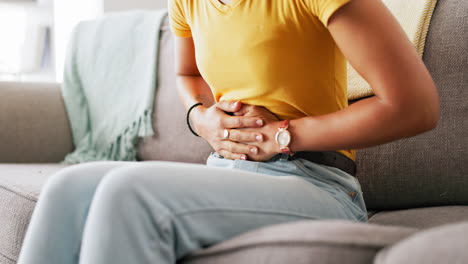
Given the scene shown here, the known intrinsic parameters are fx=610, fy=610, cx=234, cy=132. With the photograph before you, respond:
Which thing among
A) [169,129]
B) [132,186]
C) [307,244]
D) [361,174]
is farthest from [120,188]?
[169,129]

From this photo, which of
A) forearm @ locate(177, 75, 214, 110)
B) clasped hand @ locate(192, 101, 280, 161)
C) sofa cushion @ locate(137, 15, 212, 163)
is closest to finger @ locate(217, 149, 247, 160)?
clasped hand @ locate(192, 101, 280, 161)

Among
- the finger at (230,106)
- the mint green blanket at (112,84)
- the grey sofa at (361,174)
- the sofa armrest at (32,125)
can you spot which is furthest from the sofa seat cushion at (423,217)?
the sofa armrest at (32,125)

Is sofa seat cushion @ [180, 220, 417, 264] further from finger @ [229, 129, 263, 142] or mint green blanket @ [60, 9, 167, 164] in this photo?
mint green blanket @ [60, 9, 167, 164]

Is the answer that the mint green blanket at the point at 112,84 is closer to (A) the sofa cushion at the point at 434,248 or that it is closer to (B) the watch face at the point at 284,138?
(B) the watch face at the point at 284,138

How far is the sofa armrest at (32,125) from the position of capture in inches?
70.5

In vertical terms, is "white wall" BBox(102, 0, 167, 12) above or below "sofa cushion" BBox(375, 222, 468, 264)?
below

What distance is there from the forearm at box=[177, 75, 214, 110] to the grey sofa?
333 mm

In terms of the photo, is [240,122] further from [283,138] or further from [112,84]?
[112,84]

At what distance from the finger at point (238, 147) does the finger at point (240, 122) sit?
0.10 ft

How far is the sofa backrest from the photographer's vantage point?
1221mm

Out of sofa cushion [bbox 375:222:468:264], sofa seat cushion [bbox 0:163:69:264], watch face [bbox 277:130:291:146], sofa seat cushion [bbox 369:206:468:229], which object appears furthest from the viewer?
sofa seat cushion [bbox 0:163:69:264]

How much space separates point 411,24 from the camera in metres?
1.30

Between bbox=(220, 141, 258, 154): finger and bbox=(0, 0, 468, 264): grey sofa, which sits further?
bbox=(220, 141, 258, 154): finger

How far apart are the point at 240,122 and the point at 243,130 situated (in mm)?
16
